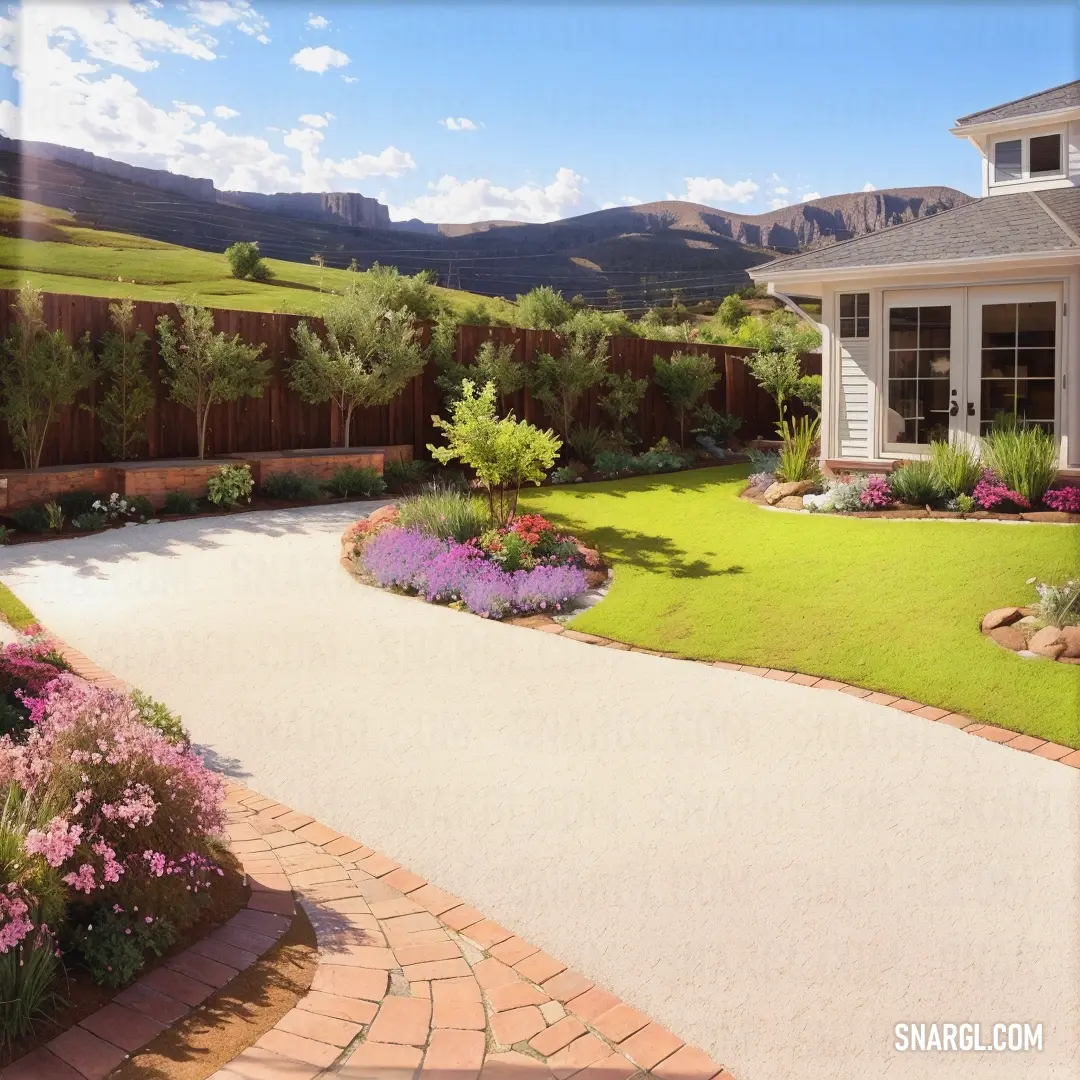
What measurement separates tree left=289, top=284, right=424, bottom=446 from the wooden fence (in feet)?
0.87

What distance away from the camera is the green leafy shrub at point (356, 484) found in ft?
41.1

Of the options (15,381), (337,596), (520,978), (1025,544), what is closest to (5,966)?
(520,978)

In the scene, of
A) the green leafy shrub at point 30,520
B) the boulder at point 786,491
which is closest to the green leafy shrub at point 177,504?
the green leafy shrub at point 30,520

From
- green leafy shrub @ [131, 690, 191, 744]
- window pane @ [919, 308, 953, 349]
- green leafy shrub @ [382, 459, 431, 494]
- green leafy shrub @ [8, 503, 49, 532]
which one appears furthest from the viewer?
green leafy shrub @ [382, 459, 431, 494]

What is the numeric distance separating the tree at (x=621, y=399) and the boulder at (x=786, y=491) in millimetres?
5076

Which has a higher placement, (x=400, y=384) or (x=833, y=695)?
(x=400, y=384)

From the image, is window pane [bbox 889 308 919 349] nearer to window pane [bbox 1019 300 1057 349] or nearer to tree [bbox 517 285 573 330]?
window pane [bbox 1019 300 1057 349]

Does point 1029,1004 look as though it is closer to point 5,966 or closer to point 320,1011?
point 320,1011

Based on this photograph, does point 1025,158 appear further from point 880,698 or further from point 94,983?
point 94,983

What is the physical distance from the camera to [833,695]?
580 cm

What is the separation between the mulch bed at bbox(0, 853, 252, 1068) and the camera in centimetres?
256

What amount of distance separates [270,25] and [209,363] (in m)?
7.19

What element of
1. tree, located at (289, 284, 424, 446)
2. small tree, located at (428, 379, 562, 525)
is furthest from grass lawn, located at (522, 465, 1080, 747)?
tree, located at (289, 284, 424, 446)

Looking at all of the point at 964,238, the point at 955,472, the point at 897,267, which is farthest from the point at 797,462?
the point at 964,238
